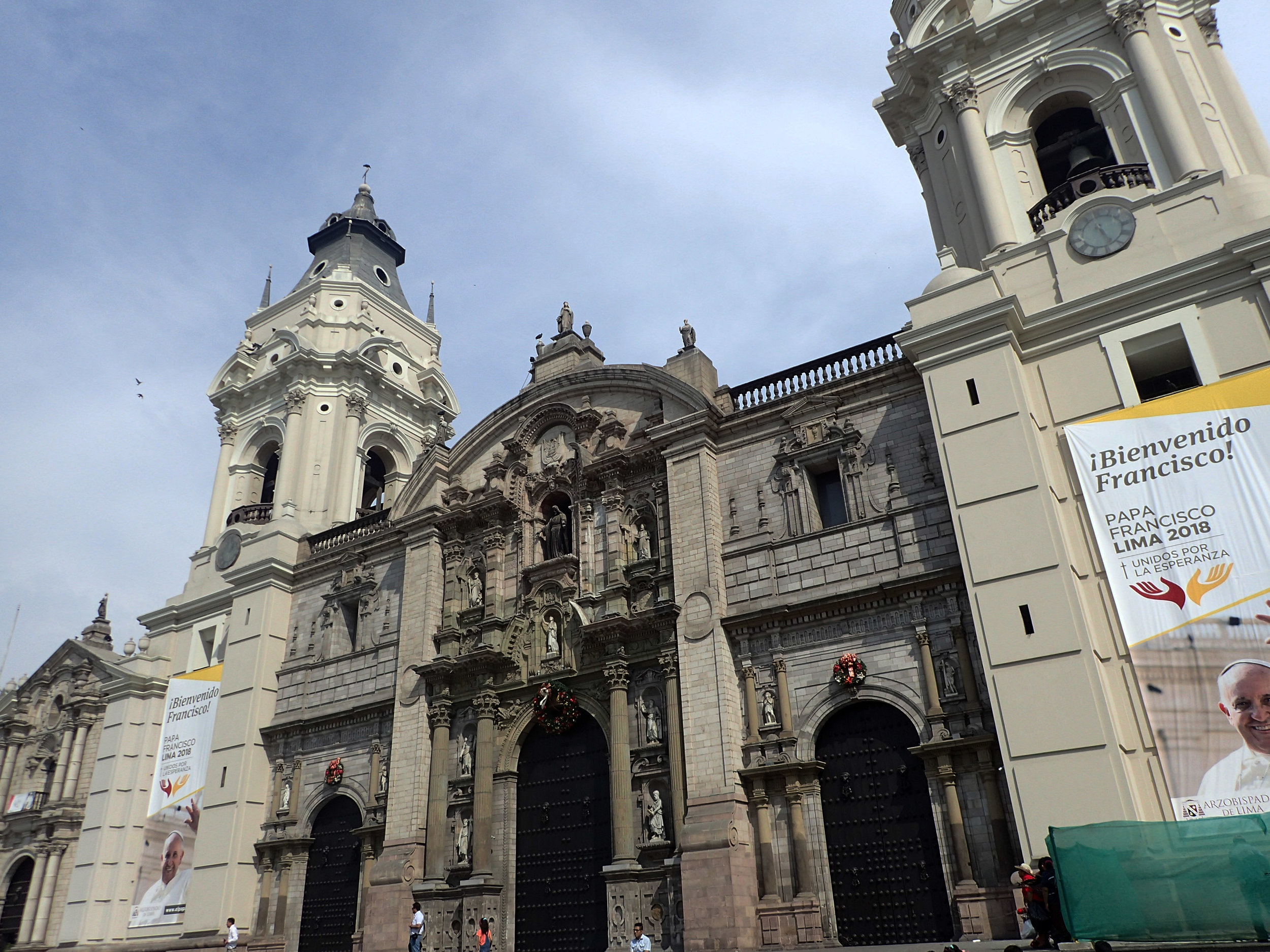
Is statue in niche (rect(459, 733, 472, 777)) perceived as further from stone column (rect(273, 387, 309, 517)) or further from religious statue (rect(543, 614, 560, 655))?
stone column (rect(273, 387, 309, 517))

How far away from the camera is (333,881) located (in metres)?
26.4

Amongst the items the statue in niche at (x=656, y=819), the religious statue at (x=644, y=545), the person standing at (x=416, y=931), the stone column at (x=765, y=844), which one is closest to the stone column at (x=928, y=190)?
the religious statue at (x=644, y=545)

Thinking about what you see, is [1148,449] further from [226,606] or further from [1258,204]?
[226,606]

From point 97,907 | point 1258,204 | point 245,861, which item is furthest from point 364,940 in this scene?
point 1258,204

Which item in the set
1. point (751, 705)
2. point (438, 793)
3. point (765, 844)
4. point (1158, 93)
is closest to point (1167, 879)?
point (765, 844)

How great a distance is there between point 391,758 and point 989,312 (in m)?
19.3

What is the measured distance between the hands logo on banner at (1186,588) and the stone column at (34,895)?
38.7m

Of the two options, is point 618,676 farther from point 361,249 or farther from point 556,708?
point 361,249

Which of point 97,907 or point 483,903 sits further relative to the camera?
point 97,907

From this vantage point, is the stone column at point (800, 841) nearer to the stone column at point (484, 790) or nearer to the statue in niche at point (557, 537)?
the stone column at point (484, 790)

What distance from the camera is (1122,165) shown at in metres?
21.5

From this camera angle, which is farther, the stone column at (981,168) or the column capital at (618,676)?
the column capital at (618,676)

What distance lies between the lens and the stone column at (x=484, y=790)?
23.2 meters

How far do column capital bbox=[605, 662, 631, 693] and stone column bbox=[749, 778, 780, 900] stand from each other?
4.29 meters
